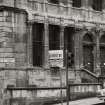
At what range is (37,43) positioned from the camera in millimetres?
35281

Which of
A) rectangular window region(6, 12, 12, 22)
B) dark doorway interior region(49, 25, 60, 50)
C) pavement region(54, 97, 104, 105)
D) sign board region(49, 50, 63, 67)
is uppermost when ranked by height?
rectangular window region(6, 12, 12, 22)

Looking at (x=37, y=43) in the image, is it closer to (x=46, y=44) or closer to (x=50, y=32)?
(x=46, y=44)

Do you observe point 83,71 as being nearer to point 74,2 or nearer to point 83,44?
point 83,44

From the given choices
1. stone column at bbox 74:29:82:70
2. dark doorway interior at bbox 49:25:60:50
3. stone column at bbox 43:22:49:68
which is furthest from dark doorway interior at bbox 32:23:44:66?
stone column at bbox 74:29:82:70

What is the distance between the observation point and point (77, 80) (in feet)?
120

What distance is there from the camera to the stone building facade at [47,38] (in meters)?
33.0

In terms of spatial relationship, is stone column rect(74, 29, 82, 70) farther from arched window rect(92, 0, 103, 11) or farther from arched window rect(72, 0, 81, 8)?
arched window rect(92, 0, 103, 11)

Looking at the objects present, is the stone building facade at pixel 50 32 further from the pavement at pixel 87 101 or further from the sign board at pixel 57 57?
the sign board at pixel 57 57

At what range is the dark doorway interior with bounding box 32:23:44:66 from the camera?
115 feet

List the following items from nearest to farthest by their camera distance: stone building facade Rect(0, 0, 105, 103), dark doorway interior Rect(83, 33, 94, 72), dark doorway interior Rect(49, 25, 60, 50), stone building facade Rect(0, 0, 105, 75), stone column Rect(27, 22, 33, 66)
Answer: stone building facade Rect(0, 0, 105, 103)
stone building facade Rect(0, 0, 105, 75)
stone column Rect(27, 22, 33, 66)
dark doorway interior Rect(49, 25, 60, 50)
dark doorway interior Rect(83, 33, 94, 72)

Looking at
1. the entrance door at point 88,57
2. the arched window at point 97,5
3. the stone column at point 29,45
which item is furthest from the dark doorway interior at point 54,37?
the arched window at point 97,5

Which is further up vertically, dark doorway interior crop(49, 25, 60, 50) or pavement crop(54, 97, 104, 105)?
dark doorway interior crop(49, 25, 60, 50)

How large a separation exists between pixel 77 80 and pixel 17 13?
24.0 feet

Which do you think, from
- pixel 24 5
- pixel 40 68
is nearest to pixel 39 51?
pixel 40 68
